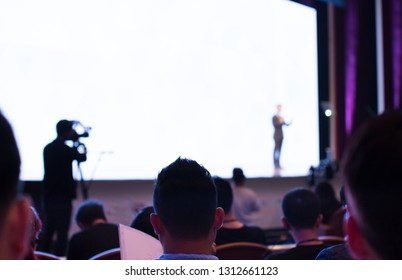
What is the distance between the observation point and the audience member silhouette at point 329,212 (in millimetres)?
2211

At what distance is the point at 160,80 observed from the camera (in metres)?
2.50

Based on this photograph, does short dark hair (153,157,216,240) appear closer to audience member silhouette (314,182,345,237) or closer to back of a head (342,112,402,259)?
back of a head (342,112,402,259)

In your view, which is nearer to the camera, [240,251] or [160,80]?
[240,251]

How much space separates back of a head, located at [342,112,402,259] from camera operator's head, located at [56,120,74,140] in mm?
812

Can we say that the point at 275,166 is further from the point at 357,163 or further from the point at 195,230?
the point at 357,163

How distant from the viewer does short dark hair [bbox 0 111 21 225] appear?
1.34ft

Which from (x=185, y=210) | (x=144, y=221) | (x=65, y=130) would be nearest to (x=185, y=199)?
(x=185, y=210)

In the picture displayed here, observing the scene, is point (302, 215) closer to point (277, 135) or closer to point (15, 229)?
point (15, 229)

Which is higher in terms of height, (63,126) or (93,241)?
(63,126)

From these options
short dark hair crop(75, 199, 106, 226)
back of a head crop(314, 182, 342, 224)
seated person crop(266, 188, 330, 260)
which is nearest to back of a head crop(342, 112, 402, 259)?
seated person crop(266, 188, 330, 260)

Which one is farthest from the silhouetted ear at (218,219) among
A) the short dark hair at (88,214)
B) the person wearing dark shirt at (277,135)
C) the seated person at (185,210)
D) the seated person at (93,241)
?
the person wearing dark shirt at (277,135)

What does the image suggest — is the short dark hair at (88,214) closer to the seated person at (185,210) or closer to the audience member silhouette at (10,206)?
the seated person at (185,210)

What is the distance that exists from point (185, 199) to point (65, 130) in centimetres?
51

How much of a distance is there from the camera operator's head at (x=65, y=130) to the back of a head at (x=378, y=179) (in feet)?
2.67
